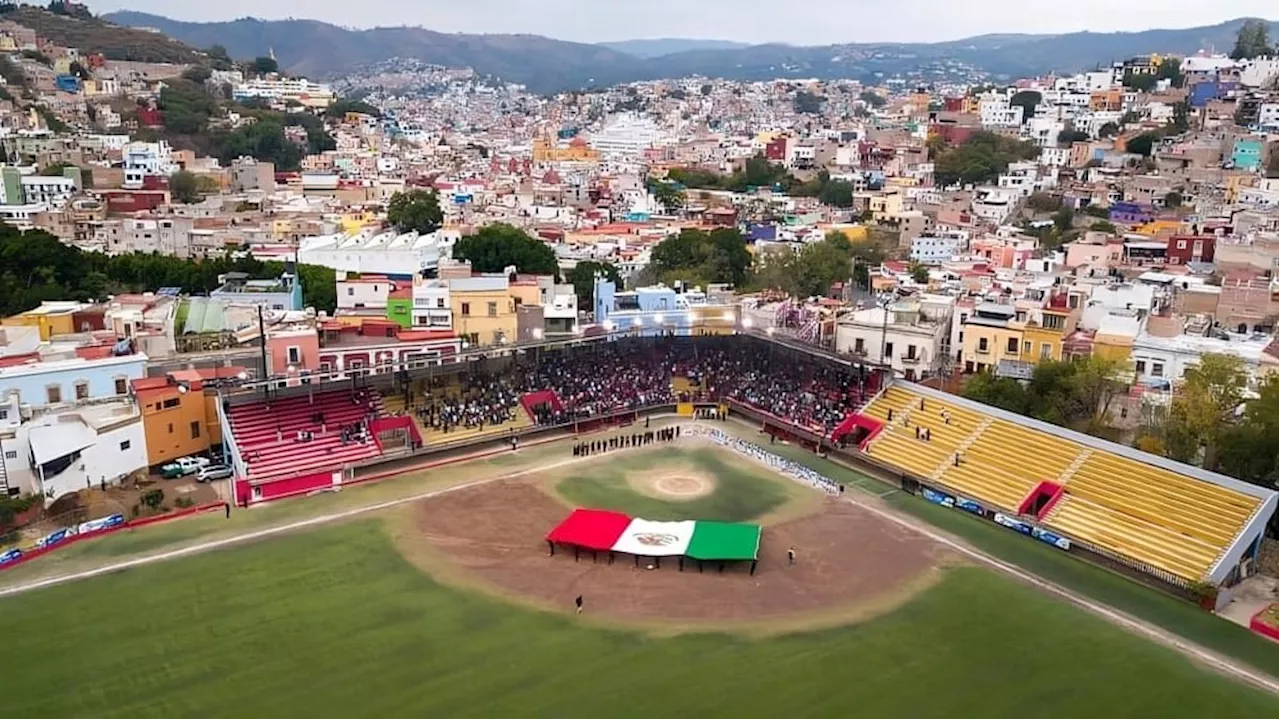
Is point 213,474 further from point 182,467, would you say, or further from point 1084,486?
point 1084,486

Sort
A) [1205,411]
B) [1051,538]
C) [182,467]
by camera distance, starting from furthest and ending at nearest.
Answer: [182,467] < [1205,411] < [1051,538]

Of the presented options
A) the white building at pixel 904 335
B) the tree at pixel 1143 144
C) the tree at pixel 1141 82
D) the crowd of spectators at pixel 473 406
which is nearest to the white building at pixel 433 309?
the crowd of spectators at pixel 473 406

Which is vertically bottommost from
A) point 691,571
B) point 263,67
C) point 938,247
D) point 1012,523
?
point 691,571

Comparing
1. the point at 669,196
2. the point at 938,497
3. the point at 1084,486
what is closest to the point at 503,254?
the point at 938,497

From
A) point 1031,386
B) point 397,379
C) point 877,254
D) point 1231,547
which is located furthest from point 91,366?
point 877,254

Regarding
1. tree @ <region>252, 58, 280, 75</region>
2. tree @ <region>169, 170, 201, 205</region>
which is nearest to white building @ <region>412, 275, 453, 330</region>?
tree @ <region>169, 170, 201, 205</region>

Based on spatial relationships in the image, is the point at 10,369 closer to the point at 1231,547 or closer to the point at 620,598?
the point at 620,598
